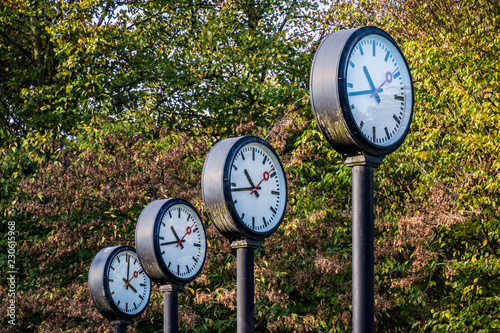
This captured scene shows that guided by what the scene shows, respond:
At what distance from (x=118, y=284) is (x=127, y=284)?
121 mm

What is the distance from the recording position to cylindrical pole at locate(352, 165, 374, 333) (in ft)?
10.9

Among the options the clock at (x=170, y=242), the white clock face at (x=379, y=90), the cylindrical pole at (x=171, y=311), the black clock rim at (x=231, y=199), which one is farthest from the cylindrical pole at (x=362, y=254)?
the cylindrical pole at (x=171, y=311)

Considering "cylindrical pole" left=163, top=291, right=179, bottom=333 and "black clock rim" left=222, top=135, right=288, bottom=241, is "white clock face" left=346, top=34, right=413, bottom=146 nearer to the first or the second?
"black clock rim" left=222, top=135, right=288, bottom=241

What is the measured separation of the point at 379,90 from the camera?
357 centimetres

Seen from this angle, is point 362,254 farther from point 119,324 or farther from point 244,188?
point 119,324

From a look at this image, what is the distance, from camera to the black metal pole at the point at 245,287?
4547 millimetres

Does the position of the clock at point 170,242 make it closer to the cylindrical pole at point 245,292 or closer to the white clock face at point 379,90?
the cylindrical pole at point 245,292

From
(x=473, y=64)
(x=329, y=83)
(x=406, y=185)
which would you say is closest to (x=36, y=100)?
(x=406, y=185)

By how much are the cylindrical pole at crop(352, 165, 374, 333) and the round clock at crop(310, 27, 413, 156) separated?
0.56 feet

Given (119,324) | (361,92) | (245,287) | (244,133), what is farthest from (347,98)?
(244,133)

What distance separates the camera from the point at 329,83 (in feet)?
11.4

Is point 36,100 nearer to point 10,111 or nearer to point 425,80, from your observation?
point 10,111

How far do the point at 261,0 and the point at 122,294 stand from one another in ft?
37.8

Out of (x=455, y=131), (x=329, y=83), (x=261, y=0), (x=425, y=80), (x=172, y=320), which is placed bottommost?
(x=172, y=320)
